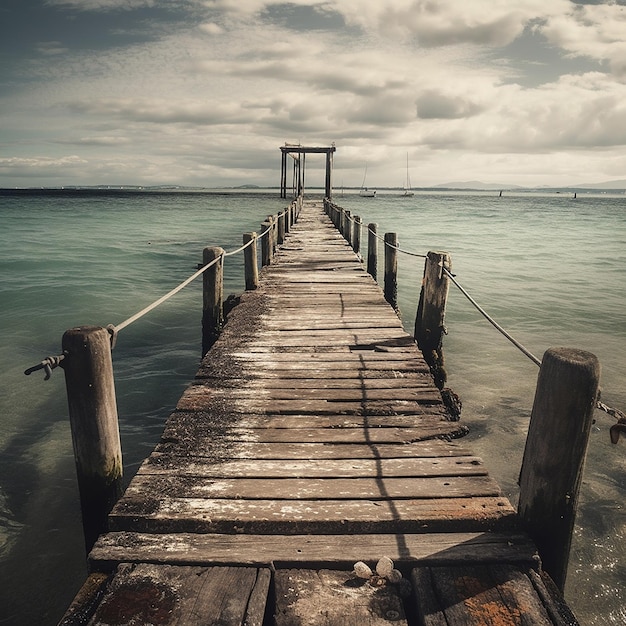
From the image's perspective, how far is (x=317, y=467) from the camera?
115 inches

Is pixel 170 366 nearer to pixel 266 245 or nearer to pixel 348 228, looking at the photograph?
pixel 266 245

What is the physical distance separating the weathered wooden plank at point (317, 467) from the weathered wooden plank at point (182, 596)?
2.39 feet

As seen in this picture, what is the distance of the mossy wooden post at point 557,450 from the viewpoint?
2123 mm

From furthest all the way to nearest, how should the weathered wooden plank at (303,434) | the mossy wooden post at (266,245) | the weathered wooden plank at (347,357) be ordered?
1. the mossy wooden post at (266,245)
2. the weathered wooden plank at (347,357)
3. the weathered wooden plank at (303,434)

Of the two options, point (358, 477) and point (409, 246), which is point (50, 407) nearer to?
point (358, 477)

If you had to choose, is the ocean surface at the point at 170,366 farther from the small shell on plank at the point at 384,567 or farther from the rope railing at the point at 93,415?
the small shell on plank at the point at 384,567

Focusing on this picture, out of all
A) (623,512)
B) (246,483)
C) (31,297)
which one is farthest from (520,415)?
(31,297)

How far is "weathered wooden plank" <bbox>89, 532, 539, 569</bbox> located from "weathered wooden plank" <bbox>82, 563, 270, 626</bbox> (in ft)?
0.23

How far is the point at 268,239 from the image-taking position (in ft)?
33.9

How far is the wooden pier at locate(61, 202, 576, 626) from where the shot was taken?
1956 millimetres

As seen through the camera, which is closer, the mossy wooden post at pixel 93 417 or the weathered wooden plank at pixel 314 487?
the mossy wooden post at pixel 93 417

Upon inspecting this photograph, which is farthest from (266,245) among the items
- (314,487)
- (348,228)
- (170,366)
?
(314,487)

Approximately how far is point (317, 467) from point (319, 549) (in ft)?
2.25

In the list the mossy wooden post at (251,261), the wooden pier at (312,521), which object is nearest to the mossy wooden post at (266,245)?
the mossy wooden post at (251,261)
